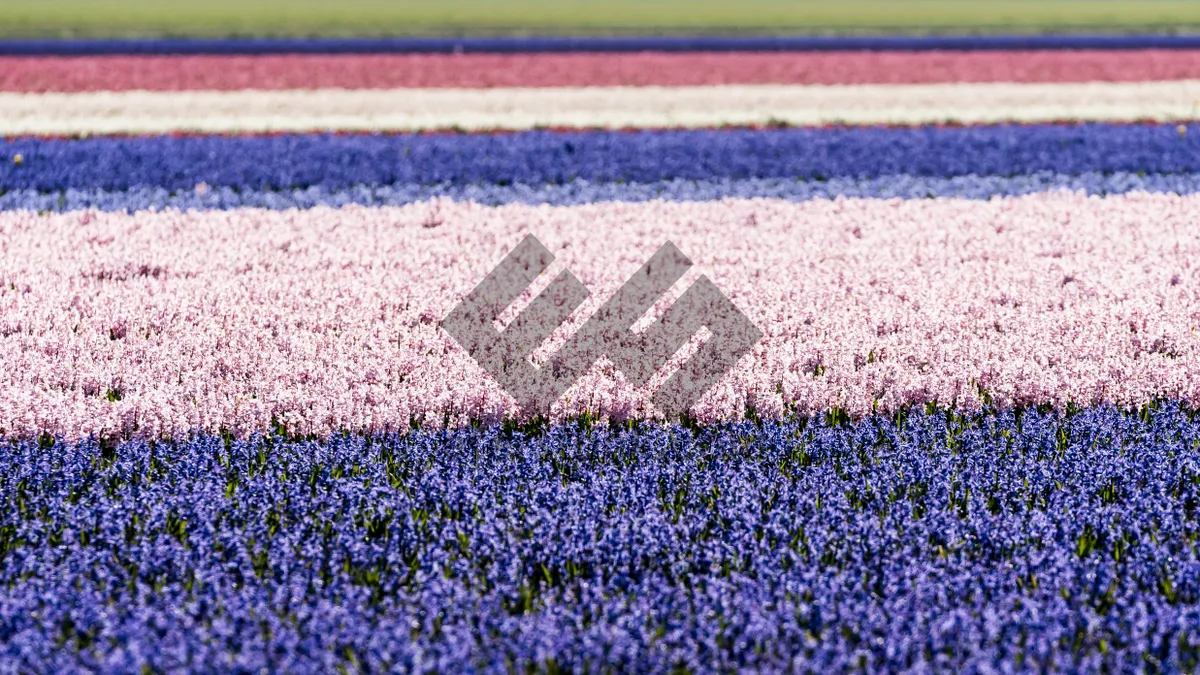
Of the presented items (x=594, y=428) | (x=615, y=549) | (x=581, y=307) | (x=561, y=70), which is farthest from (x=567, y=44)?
(x=615, y=549)

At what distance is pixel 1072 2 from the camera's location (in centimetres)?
4178

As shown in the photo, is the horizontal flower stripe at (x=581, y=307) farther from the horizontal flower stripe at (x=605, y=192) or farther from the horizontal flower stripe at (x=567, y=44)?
the horizontal flower stripe at (x=567, y=44)

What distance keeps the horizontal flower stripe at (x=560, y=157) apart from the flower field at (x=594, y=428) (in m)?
0.08

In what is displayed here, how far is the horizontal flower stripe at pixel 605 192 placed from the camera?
33.6 feet

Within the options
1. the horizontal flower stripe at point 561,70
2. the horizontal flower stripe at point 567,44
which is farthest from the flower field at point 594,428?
the horizontal flower stripe at point 567,44

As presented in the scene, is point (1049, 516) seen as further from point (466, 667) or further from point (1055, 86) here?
point (1055, 86)

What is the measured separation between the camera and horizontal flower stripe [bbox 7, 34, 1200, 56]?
811 inches

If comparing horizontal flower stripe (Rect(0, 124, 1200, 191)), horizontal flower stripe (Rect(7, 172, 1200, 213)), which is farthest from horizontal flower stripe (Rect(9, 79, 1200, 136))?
horizontal flower stripe (Rect(7, 172, 1200, 213))

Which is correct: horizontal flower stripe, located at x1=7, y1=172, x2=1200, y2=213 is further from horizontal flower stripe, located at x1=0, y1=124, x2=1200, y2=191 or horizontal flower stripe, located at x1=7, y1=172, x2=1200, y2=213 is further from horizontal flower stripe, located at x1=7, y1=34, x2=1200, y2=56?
horizontal flower stripe, located at x1=7, y1=34, x2=1200, y2=56

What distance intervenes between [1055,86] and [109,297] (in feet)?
51.5

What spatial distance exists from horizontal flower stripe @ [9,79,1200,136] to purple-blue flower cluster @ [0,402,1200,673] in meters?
9.75

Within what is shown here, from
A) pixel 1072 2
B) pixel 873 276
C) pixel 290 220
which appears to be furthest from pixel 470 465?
pixel 1072 2

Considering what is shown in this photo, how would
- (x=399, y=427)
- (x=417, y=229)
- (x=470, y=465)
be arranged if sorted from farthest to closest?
(x=417, y=229)
(x=399, y=427)
(x=470, y=465)

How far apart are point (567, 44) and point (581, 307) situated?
53.3 ft
